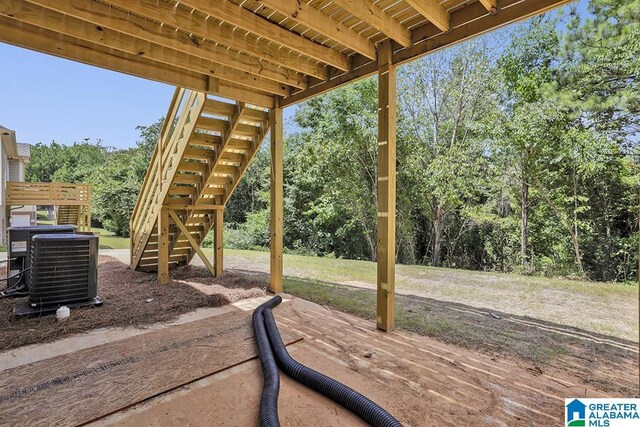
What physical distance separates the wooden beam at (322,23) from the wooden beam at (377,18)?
0.82 feet

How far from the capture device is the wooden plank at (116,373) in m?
1.59

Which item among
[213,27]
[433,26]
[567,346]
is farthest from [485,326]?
[213,27]

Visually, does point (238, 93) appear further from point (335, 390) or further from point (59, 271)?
point (335, 390)

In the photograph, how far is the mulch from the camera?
8.68ft

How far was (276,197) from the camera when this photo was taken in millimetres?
4027

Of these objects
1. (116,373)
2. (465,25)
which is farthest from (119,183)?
(465,25)

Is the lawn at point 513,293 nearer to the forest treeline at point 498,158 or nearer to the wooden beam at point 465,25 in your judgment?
the wooden beam at point 465,25

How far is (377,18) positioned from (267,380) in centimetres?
261

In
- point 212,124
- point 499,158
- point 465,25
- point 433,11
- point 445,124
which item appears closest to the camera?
point 433,11

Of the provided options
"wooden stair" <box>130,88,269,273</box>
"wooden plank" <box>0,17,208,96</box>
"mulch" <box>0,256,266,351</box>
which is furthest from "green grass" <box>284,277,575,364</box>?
"wooden plank" <box>0,17,208,96</box>

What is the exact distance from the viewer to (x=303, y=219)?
1358 centimetres

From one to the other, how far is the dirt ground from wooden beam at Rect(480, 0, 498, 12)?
2.48 m

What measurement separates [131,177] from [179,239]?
12.7m

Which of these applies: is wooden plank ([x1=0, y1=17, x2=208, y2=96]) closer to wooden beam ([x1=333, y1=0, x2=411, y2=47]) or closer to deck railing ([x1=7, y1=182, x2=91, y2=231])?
wooden beam ([x1=333, y1=0, x2=411, y2=47])
